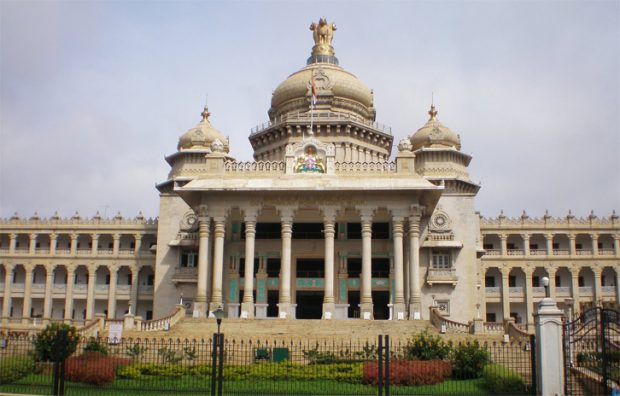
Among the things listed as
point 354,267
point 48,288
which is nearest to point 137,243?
point 48,288

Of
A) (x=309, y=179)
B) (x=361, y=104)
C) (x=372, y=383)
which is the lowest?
(x=372, y=383)

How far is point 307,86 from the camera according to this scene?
52.6 metres

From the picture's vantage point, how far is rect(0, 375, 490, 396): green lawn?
66.6 ft

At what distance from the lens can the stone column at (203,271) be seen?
38.7 metres

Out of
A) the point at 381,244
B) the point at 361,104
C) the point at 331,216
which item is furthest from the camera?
the point at 361,104

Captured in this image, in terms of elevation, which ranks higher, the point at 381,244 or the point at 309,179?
the point at 309,179

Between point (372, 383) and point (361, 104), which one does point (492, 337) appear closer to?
point (372, 383)

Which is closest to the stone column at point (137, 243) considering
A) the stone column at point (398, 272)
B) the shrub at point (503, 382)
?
the stone column at point (398, 272)

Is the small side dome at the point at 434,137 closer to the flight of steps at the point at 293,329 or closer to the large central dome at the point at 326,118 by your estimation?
the large central dome at the point at 326,118

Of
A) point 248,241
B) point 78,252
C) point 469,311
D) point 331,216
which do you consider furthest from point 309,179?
point 78,252

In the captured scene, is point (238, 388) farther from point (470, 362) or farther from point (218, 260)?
point (218, 260)

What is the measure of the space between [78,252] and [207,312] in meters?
28.5

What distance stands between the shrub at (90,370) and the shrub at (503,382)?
40.6ft

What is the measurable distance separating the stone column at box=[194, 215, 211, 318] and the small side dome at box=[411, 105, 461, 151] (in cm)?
1974
